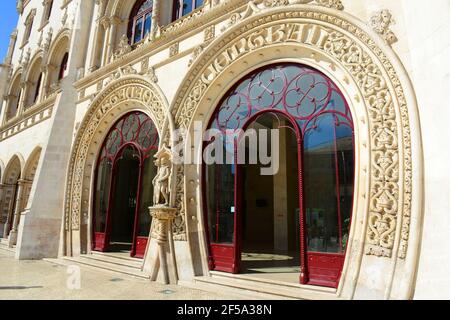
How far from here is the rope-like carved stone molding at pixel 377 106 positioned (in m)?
3.37

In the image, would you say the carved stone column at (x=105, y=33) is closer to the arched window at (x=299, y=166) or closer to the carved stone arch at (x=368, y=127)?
the arched window at (x=299, y=166)

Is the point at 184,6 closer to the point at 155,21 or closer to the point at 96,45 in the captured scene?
the point at 155,21

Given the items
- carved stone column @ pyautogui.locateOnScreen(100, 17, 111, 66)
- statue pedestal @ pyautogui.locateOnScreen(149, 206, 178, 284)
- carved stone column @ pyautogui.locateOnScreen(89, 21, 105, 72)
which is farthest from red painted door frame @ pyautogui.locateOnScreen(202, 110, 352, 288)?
carved stone column @ pyautogui.locateOnScreen(89, 21, 105, 72)

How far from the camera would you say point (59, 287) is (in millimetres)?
4672

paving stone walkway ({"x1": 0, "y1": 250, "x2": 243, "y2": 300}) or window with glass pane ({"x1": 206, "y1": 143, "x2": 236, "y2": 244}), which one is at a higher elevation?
window with glass pane ({"x1": 206, "y1": 143, "x2": 236, "y2": 244})

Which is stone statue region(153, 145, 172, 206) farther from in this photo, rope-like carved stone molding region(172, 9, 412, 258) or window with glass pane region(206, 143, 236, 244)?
rope-like carved stone molding region(172, 9, 412, 258)

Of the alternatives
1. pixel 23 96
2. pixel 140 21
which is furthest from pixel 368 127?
pixel 23 96

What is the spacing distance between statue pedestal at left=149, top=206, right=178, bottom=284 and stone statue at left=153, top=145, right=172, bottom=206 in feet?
0.61

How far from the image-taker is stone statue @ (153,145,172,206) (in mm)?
5480

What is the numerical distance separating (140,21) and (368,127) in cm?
754

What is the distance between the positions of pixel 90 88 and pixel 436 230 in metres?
8.93

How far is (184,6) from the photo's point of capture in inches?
294

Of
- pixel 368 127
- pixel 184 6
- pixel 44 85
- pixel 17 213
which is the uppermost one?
pixel 184 6

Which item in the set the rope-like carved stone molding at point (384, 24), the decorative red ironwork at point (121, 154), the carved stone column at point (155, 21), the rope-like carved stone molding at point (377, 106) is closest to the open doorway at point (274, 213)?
the rope-like carved stone molding at point (377, 106)
